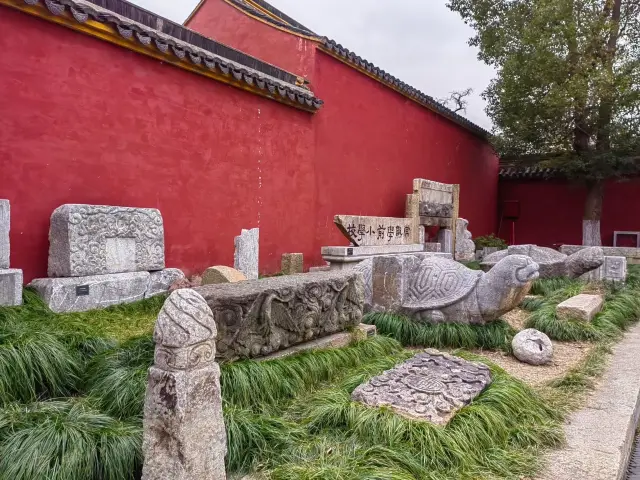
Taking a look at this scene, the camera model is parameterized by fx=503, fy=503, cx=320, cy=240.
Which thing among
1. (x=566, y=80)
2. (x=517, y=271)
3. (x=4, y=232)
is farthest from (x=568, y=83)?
(x=4, y=232)

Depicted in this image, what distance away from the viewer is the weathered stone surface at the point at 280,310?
3447 mm

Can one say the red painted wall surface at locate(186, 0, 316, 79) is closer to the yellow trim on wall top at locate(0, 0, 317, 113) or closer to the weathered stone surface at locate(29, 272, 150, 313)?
the yellow trim on wall top at locate(0, 0, 317, 113)

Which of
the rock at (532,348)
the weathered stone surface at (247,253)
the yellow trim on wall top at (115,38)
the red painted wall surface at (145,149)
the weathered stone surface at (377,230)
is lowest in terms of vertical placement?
the rock at (532,348)

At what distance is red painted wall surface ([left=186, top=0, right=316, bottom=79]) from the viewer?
938 cm

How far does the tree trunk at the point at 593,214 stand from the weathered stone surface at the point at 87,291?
1281cm

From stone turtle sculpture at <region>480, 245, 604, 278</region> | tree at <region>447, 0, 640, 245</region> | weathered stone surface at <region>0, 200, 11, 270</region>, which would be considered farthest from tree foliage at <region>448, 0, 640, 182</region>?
weathered stone surface at <region>0, 200, 11, 270</region>

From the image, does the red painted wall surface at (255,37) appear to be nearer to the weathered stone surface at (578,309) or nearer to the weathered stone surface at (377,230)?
the weathered stone surface at (377,230)

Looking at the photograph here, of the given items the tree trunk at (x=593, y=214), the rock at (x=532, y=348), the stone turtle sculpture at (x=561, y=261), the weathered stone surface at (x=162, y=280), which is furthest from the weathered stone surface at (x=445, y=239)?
the weathered stone surface at (x=162, y=280)

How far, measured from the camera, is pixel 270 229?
28.2 feet

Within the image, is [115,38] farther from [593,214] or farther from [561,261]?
[593,214]

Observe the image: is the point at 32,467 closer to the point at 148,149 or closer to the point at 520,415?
the point at 520,415

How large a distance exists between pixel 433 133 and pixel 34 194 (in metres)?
10.5

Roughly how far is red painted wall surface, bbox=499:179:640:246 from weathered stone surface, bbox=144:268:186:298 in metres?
14.0

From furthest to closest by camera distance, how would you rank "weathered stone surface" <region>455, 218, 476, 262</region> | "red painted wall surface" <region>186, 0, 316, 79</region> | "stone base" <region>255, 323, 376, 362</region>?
1. "weathered stone surface" <region>455, 218, 476, 262</region>
2. "red painted wall surface" <region>186, 0, 316, 79</region>
3. "stone base" <region>255, 323, 376, 362</region>
